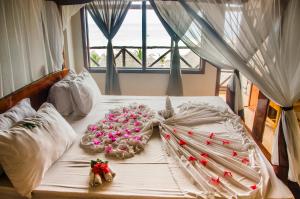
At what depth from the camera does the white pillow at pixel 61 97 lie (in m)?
2.38

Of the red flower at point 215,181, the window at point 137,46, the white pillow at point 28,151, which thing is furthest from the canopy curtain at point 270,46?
the window at point 137,46

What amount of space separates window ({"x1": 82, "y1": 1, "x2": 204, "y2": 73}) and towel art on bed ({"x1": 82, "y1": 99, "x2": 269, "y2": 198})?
1884mm

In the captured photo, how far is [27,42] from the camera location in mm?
2178

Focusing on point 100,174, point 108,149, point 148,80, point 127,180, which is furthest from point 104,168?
point 148,80

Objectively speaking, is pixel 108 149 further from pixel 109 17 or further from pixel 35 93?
pixel 109 17

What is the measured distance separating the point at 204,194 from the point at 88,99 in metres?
1.61

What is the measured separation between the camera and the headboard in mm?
1801

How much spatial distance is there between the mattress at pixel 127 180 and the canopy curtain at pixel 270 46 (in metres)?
0.32

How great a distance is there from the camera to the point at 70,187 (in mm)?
1429

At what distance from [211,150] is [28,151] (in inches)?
48.4

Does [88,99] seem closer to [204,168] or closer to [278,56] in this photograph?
[204,168]

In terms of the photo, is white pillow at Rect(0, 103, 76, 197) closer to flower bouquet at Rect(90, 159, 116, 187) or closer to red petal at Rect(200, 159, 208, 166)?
flower bouquet at Rect(90, 159, 116, 187)

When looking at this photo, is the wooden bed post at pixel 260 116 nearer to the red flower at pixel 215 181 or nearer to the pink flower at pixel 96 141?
the red flower at pixel 215 181

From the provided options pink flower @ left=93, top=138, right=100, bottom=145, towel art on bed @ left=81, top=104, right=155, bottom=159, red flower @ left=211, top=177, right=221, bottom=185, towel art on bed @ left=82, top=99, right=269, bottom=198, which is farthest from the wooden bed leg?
pink flower @ left=93, top=138, right=100, bottom=145
